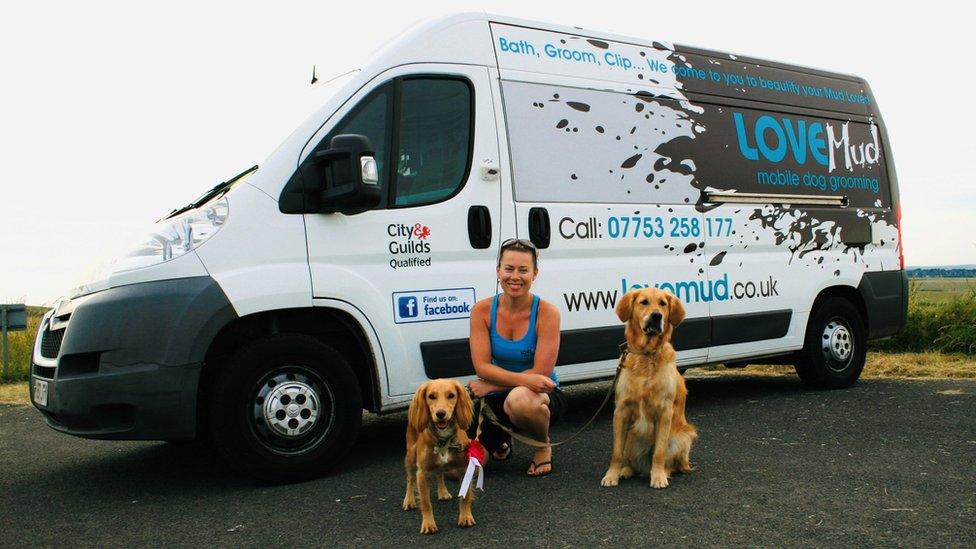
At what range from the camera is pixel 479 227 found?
509 centimetres

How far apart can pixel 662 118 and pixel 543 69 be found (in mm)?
1137

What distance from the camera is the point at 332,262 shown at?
4.62 meters

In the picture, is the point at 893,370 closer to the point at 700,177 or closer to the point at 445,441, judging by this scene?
Answer: the point at 700,177

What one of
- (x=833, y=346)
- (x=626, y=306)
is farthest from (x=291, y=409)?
(x=833, y=346)

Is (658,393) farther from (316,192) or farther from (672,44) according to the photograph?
(672,44)

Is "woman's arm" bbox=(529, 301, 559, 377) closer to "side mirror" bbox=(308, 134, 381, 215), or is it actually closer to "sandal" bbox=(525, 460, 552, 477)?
"sandal" bbox=(525, 460, 552, 477)

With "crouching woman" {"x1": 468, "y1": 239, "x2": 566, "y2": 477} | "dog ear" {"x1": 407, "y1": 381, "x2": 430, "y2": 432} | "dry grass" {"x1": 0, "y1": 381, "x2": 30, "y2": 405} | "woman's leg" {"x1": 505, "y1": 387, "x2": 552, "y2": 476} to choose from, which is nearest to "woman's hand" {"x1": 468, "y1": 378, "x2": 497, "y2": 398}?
"crouching woman" {"x1": 468, "y1": 239, "x2": 566, "y2": 477}

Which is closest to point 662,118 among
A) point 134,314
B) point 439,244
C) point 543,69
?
point 543,69

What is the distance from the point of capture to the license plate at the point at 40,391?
4438 millimetres

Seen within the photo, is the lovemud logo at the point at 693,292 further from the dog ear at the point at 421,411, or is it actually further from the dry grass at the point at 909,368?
the dry grass at the point at 909,368

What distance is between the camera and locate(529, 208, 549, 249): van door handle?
5.35 m

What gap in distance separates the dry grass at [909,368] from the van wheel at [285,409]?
6.37 m

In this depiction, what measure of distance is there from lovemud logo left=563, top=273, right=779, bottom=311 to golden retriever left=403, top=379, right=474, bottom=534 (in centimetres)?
189

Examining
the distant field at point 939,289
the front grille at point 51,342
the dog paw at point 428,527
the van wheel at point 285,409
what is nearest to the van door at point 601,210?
the van wheel at point 285,409
